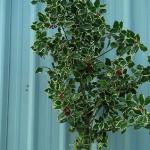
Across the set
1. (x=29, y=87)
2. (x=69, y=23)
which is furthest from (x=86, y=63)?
(x=29, y=87)

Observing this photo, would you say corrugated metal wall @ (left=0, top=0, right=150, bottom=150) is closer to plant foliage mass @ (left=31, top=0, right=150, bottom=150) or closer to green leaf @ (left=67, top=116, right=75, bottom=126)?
plant foliage mass @ (left=31, top=0, right=150, bottom=150)

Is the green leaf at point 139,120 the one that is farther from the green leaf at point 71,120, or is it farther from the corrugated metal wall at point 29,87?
the corrugated metal wall at point 29,87

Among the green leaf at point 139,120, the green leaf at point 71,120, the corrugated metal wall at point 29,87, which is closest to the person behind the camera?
the green leaf at point 139,120

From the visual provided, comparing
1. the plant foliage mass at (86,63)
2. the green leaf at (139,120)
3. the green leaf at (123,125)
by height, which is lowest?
the green leaf at (123,125)

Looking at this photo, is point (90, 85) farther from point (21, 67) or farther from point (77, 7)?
point (21, 67)

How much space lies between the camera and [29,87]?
6.90 ft

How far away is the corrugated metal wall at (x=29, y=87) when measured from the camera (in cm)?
203

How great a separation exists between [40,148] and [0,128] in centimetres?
39

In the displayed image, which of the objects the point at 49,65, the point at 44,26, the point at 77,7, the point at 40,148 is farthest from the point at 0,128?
the point at 77,7

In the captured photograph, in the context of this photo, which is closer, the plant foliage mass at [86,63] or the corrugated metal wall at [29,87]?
the plant foliage mass at [86,63]

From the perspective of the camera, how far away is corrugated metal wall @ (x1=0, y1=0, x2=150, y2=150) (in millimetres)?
2025

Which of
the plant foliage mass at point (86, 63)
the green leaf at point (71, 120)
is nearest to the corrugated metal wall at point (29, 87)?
the plant foliage mass at point (86, 63)

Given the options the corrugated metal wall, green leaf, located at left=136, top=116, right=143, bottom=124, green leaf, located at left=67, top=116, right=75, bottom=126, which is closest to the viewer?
green leaf, located at left=136, top=116, right=143, bottom=124

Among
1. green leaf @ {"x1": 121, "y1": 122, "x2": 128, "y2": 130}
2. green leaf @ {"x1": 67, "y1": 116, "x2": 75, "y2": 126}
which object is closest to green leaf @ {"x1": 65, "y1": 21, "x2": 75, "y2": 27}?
green leaf @ {"x1": 67, "y1": 116, "x2": 75, "y2": 126}
